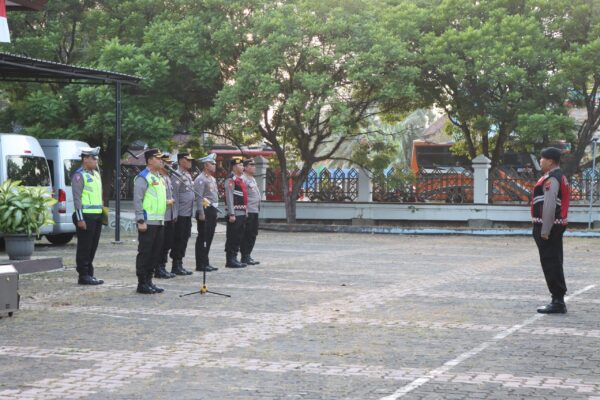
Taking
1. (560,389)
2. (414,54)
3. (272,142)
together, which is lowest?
(560,389)

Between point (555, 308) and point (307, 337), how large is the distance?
3.34m

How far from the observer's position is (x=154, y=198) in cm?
1440

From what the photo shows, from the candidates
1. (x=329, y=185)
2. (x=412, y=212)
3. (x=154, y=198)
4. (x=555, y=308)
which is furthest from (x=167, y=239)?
(x=329, y=185)

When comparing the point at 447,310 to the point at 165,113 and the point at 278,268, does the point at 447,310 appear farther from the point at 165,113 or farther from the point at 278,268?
the point at 165,113

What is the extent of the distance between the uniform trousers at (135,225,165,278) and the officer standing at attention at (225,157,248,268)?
3771 millimetres

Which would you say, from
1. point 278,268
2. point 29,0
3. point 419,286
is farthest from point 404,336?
point 29,0

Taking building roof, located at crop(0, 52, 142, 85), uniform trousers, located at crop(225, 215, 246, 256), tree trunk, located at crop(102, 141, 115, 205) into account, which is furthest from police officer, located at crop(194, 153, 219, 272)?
tree trunk, located at crop(102, 141, 115, 205)

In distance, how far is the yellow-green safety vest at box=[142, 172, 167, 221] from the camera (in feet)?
47.0

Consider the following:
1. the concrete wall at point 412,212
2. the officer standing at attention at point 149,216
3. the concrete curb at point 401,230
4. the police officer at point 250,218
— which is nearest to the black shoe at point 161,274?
the officer standing at attention at point 149,216

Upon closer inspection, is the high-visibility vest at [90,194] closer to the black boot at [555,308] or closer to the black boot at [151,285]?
the black boot at [151,285]

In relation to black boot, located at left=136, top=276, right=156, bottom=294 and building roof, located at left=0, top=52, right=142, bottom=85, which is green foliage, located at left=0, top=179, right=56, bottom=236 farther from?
black boot, located at left=136, top=276, right=156, bottom=294

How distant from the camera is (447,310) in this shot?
12.4 m

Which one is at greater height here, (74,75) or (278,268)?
(74,75)

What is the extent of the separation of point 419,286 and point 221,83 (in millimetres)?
20559
